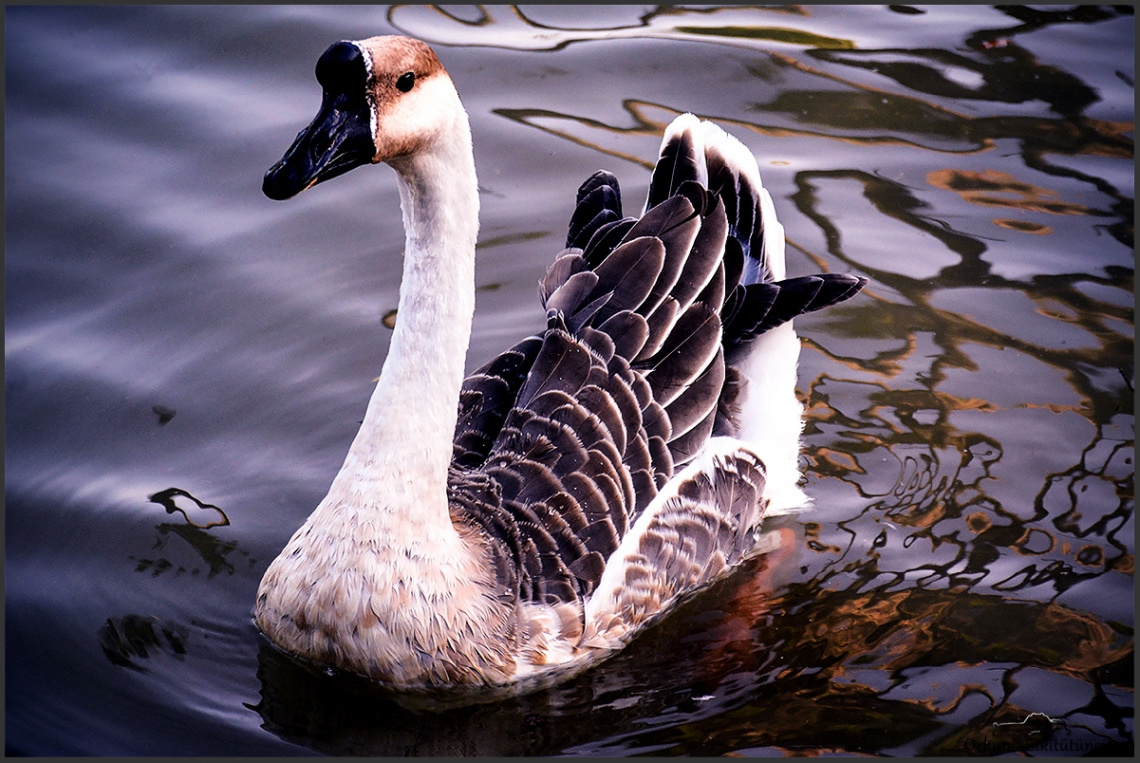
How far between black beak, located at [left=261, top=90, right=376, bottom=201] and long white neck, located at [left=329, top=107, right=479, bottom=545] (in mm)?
371

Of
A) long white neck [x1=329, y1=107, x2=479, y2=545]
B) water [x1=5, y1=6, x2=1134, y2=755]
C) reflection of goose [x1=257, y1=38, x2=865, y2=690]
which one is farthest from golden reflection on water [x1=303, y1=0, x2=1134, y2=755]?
long white neck [x1=329, y1=107, x2=479, y2=545]

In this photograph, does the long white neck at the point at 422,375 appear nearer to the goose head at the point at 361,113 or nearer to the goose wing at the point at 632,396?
the goose head at the point at 361,113

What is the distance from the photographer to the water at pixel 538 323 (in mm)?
4812

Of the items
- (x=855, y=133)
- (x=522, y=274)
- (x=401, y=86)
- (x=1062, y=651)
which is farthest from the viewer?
(x=855, y=133)

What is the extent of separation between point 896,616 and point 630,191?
3862mm

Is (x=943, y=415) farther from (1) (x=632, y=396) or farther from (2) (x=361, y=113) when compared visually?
(2) (x=361, y=113)

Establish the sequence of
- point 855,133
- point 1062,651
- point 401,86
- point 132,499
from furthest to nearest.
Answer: point 855,133 < point 132,499 < point 1062,651 < point 401,86

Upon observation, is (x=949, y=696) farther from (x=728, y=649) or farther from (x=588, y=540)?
(x=588, y=540)

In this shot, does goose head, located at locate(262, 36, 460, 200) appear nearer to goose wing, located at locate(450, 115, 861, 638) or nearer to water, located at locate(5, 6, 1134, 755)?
goose wing, located at locate(450, 115, 861, 638)

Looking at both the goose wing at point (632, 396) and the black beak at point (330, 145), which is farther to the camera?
the goose wing at point (632, 396)

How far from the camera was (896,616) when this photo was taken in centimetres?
532

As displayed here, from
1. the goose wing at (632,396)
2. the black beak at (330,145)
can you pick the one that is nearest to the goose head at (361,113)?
the black beak at (330,145)

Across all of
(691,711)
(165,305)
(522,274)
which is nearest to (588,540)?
(691,711)

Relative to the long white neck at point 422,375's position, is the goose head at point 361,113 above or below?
above
